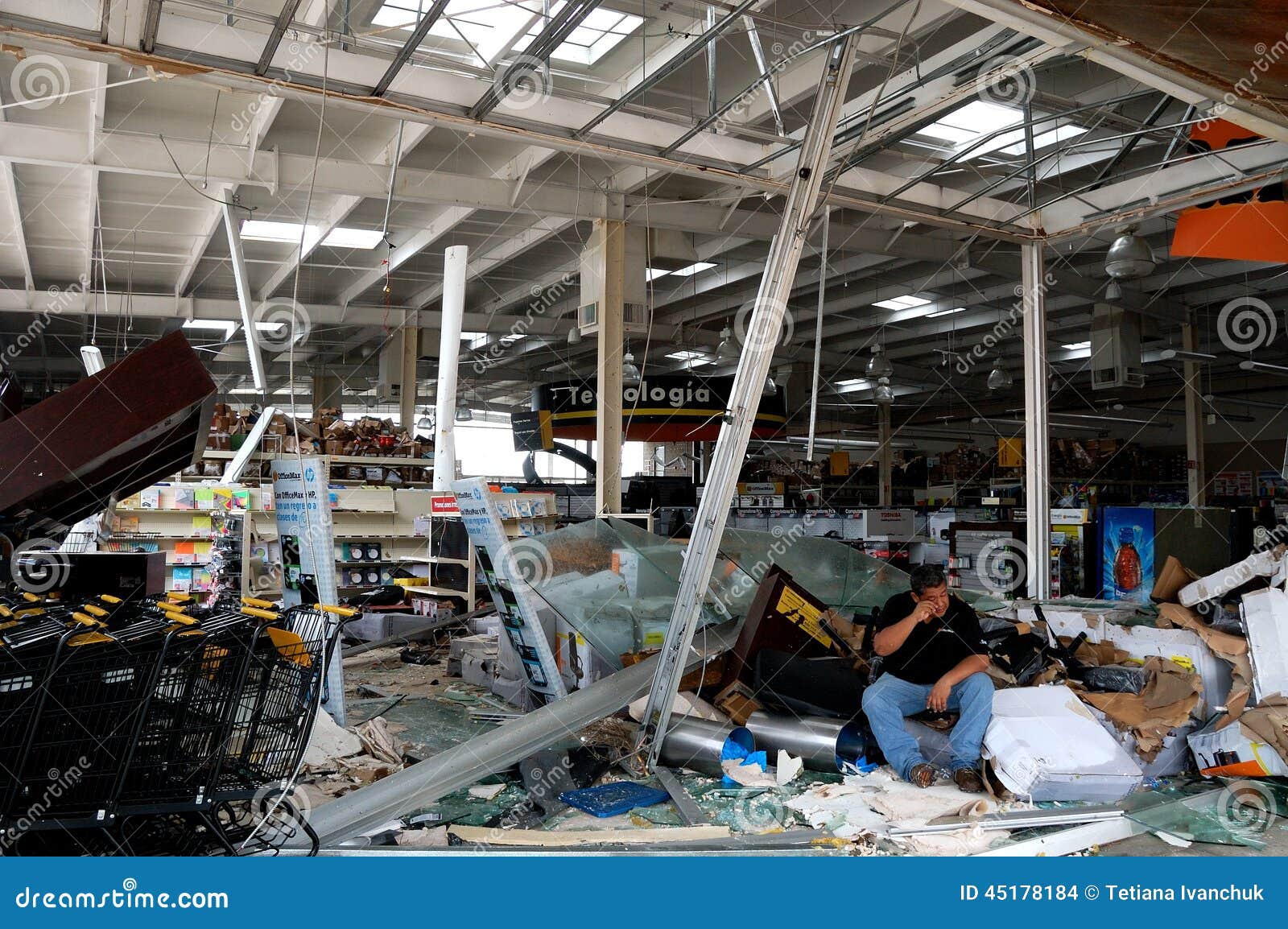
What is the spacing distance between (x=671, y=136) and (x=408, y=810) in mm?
4811

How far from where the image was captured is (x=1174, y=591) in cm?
638

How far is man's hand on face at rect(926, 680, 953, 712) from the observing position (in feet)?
16.2

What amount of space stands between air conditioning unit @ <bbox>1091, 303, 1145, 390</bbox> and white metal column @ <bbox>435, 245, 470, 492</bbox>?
8780 mm

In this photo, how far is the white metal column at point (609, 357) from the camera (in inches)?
376

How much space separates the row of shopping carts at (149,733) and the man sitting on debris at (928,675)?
113 inches

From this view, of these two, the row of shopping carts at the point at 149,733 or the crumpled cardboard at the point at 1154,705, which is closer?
the row of shopping carts at the point at 149,733

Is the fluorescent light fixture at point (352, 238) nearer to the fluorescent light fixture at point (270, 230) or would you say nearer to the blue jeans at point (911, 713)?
the fluorescent light fixture at point (270, 230)

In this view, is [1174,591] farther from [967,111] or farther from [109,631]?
[109,631]

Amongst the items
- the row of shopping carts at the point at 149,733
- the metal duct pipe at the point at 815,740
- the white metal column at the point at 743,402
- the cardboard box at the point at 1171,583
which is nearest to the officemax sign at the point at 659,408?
the cardboard box at the point at 1171,583

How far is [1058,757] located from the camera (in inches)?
185

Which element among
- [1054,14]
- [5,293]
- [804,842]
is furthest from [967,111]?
[5,293]

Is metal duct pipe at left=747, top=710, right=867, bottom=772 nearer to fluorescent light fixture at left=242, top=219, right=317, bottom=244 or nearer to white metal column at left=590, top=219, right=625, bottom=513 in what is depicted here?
white metal column at left=590, top=219, right=625, bottom=513

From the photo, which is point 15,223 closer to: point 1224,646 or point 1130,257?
A: point 1130,257

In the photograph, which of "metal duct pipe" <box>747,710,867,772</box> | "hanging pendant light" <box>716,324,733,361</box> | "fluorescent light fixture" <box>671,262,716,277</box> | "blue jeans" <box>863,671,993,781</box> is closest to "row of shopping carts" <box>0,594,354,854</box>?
"metal duct pipe" <box>747,710,867,772</box>
